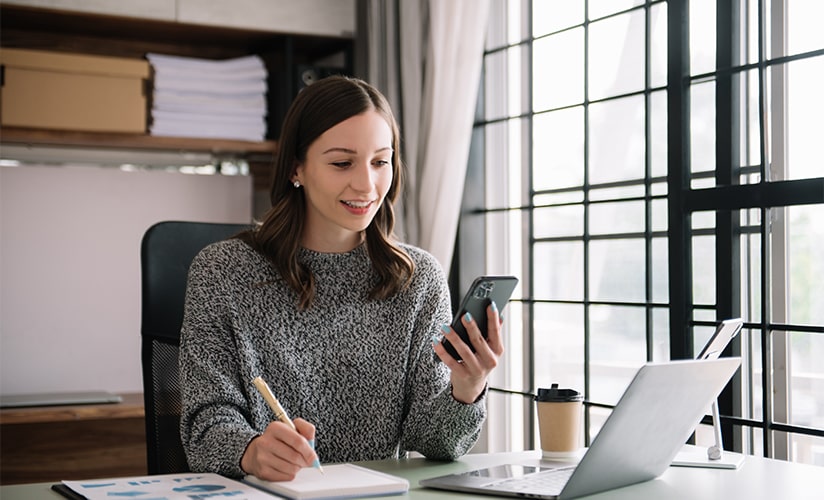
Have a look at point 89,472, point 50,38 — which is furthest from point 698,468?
point 50,38

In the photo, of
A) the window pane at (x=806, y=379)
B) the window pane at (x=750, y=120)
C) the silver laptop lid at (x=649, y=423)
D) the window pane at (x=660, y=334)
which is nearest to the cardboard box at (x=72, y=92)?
the window pane at (x=660, y=334)

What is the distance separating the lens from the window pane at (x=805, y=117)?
1972 mm

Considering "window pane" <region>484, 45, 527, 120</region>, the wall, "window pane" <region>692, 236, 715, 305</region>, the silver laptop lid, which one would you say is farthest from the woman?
the wall

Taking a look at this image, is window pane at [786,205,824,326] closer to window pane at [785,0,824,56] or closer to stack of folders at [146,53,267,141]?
window pane at [785,0,824,56]

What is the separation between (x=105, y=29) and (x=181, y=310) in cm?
157

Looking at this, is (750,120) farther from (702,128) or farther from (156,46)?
(156,46)

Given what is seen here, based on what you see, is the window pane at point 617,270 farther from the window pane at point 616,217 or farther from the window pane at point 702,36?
the window pane at point 702,36

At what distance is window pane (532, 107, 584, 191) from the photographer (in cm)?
264

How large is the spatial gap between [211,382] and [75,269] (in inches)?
72.3

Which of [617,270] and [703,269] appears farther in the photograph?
[617,270]

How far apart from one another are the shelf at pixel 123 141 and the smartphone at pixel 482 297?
1884 millimetres

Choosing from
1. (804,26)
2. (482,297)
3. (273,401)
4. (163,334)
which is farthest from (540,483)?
(804,26)

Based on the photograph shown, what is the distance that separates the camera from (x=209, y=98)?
310 centimetres

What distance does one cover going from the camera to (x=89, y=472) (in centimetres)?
286
